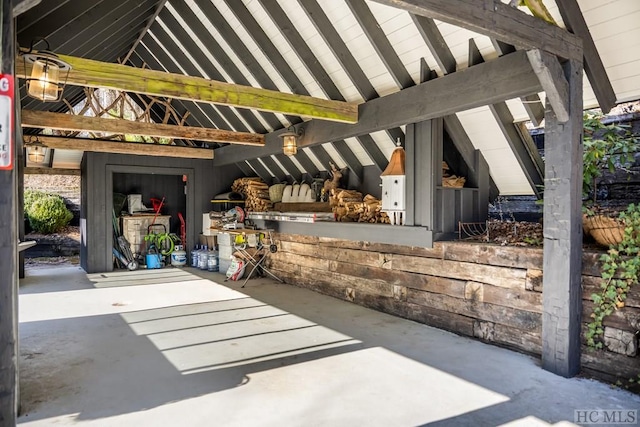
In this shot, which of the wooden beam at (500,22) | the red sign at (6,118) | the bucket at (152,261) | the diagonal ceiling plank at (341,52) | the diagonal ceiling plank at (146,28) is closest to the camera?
the red sign at (6,118)

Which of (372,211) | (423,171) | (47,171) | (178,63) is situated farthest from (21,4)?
(47,171)

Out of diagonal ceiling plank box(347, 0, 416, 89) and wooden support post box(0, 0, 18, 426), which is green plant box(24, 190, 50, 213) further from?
diagonal ceiling plank box(347, 0, 416, 89)

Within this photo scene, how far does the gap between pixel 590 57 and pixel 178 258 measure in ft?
31.0

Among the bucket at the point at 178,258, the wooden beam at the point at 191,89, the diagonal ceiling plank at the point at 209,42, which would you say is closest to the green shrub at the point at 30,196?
the bucket at the point at 178,258

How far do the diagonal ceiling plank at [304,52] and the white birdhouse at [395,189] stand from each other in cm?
90

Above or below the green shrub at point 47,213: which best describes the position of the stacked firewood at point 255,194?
above

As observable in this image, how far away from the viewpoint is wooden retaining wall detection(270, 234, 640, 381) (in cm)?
358

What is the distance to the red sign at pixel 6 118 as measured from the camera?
226 cm

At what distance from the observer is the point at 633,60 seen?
3867mm

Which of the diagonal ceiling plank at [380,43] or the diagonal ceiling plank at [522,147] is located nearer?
the diagonal ceiling plank at [380,43]

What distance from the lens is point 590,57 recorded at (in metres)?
3.89

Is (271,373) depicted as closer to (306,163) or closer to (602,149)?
(602,149)

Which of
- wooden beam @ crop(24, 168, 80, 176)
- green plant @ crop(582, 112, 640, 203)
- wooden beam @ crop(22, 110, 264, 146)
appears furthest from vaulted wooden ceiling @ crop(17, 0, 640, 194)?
wooden beam @ crop(24, 168, 80, 176)

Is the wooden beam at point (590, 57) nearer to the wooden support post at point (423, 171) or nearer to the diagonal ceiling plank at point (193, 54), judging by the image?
the wooden support post at point (423, 171)
